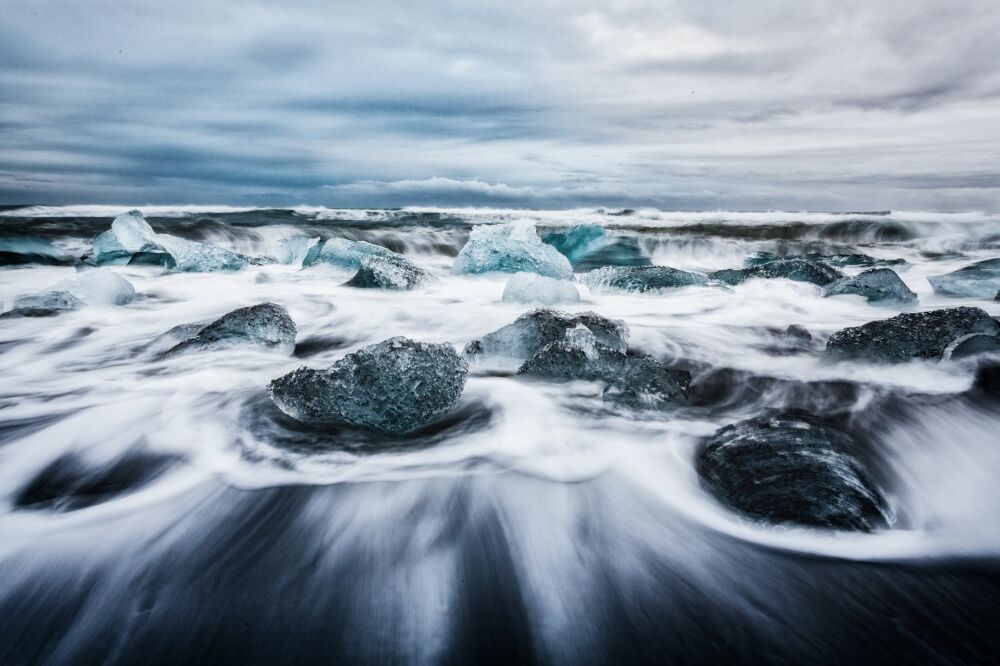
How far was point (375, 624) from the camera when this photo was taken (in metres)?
1.29

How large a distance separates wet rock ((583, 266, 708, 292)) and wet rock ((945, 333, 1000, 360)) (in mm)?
3376

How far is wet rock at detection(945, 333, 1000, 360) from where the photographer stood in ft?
9.39

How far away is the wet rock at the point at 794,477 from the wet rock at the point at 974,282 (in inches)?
204

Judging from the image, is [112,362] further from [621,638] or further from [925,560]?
[925,560]

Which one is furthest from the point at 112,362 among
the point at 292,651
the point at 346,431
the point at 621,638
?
the point at 621,638

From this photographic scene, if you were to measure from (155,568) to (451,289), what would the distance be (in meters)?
5.13

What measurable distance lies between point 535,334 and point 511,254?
4048 mm

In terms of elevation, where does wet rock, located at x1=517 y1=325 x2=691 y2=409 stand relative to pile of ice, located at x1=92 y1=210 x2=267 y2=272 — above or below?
above

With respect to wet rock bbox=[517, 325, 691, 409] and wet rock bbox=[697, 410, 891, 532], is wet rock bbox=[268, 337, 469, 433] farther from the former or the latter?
wet rock bbox=[697, 410, 891, 532]

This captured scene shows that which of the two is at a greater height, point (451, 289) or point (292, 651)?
point (292, 651)

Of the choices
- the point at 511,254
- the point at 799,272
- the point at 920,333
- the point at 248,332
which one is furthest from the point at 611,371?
the point at 511,254

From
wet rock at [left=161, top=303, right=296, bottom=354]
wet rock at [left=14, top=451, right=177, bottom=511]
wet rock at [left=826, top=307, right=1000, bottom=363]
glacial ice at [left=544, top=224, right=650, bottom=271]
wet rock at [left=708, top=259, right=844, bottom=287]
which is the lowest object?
glacial ice at [left=544, top=224, right=650, bottom=271]

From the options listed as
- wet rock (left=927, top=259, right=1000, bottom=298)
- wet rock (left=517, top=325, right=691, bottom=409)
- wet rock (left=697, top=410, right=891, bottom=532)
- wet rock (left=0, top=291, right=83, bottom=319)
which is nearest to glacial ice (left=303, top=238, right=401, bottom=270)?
wet rock (left=0, top=291, right=83, bottom=319)

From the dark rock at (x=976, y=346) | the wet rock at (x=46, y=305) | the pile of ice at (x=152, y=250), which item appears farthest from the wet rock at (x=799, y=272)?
the pile of ice at (x=152, y=250)
